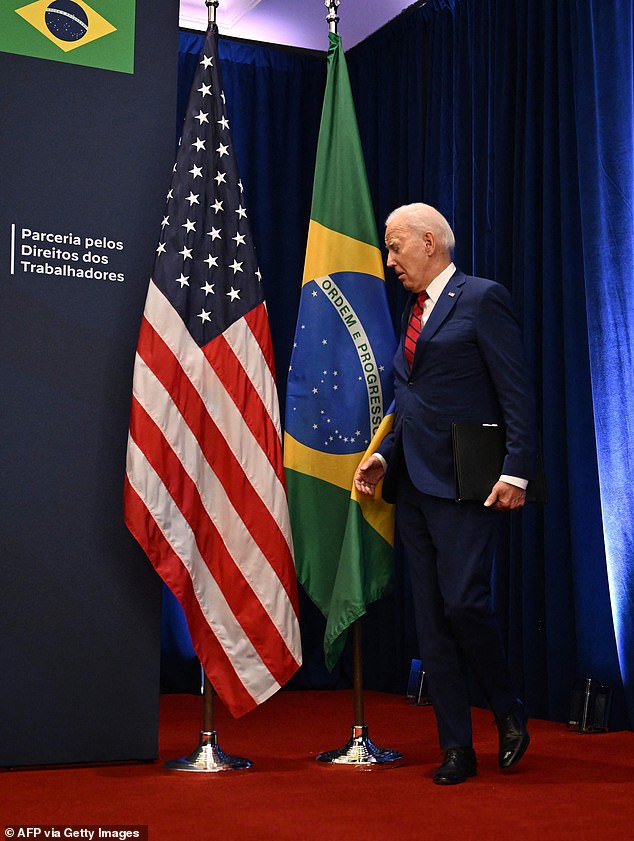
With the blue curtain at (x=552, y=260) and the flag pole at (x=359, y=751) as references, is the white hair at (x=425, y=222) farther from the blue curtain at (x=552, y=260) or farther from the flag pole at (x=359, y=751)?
the flag pole at (x=359, y=751)

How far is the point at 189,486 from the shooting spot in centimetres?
335

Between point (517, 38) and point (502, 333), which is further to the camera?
point (517, 38)

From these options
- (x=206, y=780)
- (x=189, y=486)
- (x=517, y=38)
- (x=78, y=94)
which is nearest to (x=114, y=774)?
(x=206, y=780)

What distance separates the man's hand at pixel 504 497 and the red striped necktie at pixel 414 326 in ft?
1.67

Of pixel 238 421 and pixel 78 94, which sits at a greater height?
pixel 78 94

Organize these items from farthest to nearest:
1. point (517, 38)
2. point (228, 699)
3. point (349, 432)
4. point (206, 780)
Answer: point (517, 38) → point (349, 432) → point (228, 699) → point (206, 780)

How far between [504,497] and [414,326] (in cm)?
64

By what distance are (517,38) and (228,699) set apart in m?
3.14

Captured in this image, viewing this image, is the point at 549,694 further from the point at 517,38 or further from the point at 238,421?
the point at 517,38

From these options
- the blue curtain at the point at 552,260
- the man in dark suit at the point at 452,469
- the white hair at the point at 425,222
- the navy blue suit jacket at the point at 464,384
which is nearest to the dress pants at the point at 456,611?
the man in dark suit at the point at 452,469

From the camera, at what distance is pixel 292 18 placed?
580 cm

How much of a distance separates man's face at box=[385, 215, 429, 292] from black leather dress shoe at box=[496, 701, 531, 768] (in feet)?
→ 4.27

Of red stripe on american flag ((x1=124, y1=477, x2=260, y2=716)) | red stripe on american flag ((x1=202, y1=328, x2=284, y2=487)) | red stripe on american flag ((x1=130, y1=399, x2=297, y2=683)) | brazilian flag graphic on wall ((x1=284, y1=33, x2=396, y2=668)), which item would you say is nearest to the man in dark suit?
brazilian flag graphic on wall ((x1=284, y1=33, x2=396, y2=668))

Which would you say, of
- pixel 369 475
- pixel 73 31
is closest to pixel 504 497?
pixel 369 475
